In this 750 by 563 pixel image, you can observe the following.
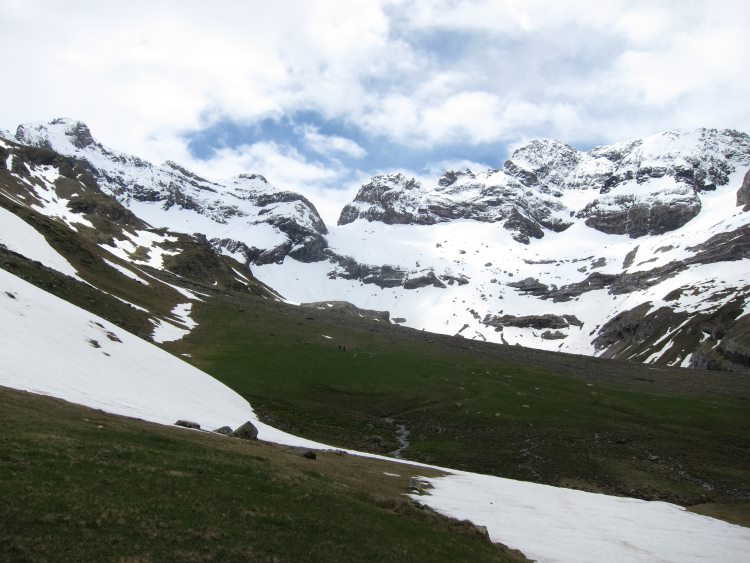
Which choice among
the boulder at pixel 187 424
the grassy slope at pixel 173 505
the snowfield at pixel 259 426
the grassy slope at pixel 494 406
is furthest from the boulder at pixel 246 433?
the grassy slope at pixel 494 406

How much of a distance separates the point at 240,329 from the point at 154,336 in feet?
89.9

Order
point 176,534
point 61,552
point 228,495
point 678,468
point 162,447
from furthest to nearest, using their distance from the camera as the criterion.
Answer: point 678,468 < point 162,447 < point 228,495 < point 176,534 < point 61,552

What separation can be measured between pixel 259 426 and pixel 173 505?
35.0 m

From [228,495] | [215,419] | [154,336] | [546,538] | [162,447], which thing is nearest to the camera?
[228,495]

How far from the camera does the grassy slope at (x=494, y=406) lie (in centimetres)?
5841

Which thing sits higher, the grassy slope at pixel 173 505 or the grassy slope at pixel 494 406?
the grassy slope at pixel 494 406

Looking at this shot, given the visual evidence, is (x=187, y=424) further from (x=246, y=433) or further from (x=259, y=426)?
(x=259, y=426)

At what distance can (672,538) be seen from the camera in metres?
33.8

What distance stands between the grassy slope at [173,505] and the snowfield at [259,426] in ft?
17.8

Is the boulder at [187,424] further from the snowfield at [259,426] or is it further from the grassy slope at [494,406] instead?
the grassy slope at [494,406]

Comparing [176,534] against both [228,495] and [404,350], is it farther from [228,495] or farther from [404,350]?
[404,350]

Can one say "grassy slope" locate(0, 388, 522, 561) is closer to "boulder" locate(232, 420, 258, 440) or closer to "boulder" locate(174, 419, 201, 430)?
"boulder" locate(174, 419, 201, 430)

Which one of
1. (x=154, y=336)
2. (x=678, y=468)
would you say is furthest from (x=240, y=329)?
(x=678, y=468)

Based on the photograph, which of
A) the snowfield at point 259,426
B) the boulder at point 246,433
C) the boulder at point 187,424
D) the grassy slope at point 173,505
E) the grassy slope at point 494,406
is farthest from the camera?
the grassy slope at point 494,406
